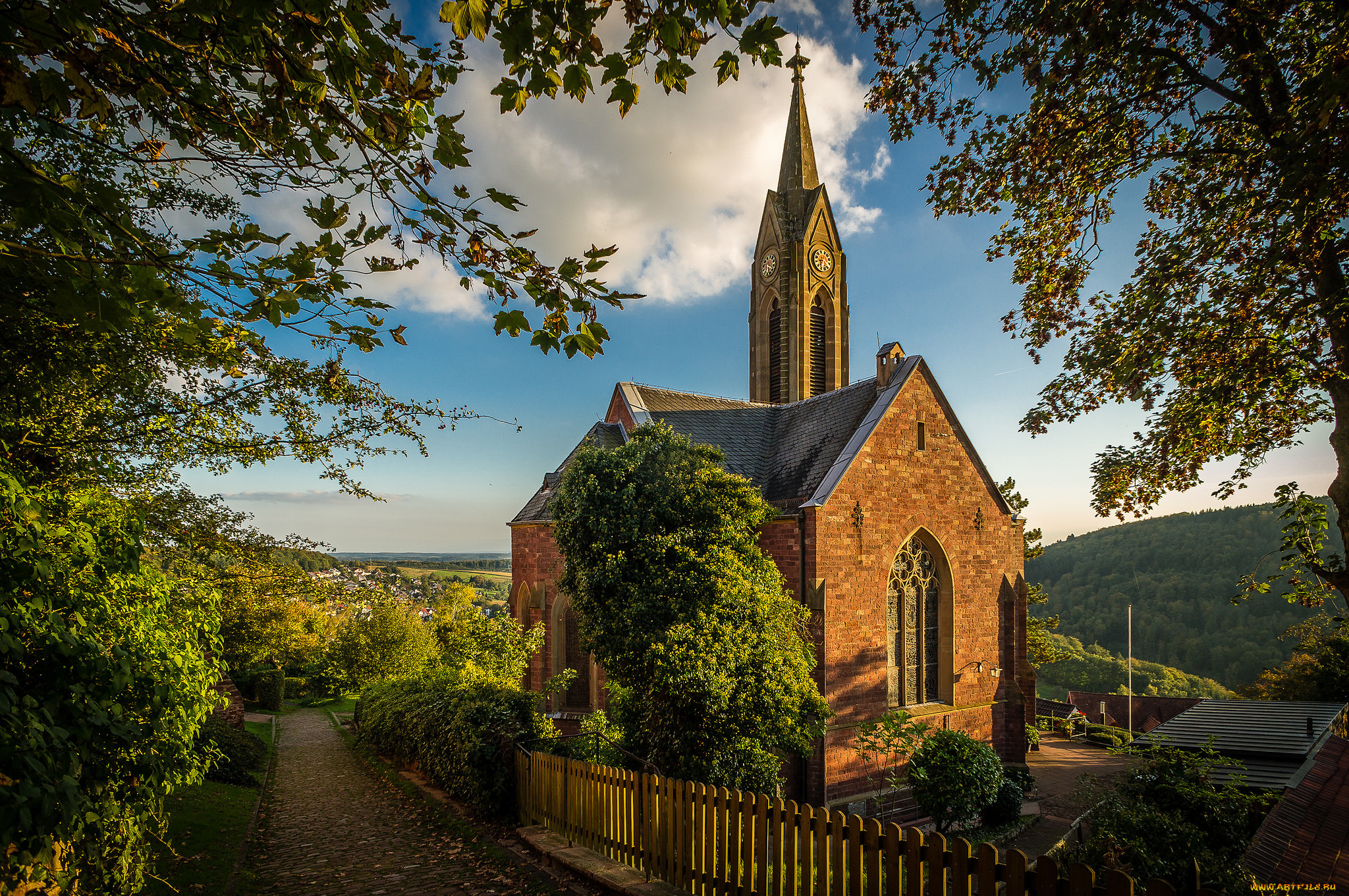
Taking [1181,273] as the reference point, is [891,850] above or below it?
below

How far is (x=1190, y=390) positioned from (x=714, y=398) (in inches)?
537

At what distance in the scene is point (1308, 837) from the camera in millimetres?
6867

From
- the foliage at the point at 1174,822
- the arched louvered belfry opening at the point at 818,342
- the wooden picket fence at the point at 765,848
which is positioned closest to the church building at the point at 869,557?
the foliage at the point at 1174,822

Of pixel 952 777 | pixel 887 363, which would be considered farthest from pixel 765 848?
pixel 887 363

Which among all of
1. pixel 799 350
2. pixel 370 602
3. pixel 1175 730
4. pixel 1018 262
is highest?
pixel 799 350

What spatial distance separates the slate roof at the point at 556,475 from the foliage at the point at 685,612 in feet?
16.4

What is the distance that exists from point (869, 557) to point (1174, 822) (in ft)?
24.0

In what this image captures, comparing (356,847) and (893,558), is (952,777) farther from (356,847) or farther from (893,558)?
(356,847)

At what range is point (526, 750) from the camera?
34.4 ft

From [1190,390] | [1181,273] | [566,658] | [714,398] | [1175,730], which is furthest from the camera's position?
[714,398]

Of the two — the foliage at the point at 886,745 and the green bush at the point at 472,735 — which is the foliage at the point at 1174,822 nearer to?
the foliage at the point at 886,745

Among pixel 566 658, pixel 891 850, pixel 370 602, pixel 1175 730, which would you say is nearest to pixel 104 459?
pixel 370 602

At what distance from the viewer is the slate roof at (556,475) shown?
17828 mm

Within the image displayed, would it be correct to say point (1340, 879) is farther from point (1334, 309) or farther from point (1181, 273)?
point (1181, 273)
